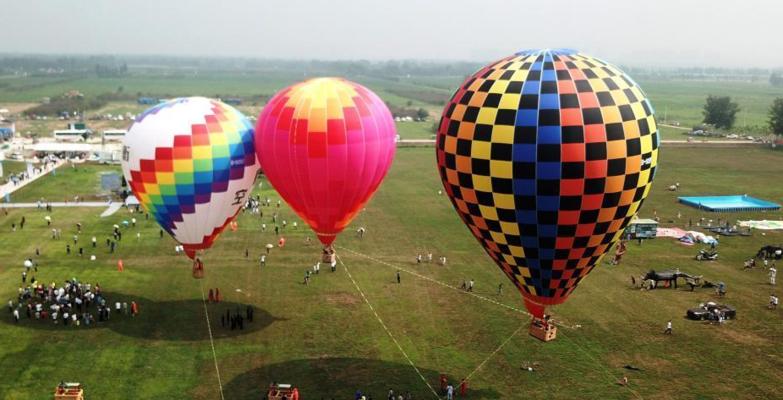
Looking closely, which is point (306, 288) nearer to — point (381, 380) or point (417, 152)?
point (381, 380)

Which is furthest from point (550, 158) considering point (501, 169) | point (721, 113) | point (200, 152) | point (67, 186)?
point (721, 113)

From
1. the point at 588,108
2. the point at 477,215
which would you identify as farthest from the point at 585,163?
the point at 477,215

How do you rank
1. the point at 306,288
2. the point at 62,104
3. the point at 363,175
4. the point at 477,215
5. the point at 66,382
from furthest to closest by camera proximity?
1. the point at 62,104
2. the point at 306,288
3. the point at 363,175
4. the point at 66,382
5. the point at 477,215

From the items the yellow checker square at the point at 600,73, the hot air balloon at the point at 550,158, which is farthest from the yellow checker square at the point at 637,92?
the yellow checker square at the point at 600,73

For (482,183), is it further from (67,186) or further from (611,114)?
(67,186)

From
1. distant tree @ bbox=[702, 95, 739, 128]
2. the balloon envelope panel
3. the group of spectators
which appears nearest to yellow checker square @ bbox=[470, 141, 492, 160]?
the balloon envelope panel

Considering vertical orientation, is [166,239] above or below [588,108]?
below

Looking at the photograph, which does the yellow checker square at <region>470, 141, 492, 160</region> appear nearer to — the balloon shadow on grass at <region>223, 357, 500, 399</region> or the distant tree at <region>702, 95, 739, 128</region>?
the balloon shadow on grass at <region>223, 357, 500, 399</region>
